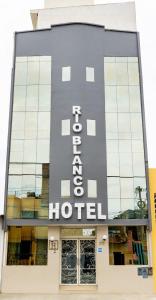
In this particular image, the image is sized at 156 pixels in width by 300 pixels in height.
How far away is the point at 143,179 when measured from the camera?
21719mm

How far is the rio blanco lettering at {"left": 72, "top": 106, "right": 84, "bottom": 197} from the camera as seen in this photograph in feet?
69.4

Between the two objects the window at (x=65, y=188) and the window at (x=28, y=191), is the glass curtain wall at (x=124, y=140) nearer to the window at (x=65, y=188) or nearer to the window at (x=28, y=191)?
the window at (x=65, y=188)

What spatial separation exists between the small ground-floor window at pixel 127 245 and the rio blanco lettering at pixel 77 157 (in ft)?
9.20

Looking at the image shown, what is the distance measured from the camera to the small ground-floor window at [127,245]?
67.5 ft

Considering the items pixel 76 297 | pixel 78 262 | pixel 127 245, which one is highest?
pixel 127 245

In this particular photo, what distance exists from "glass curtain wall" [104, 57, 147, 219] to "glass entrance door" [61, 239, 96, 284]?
237cm

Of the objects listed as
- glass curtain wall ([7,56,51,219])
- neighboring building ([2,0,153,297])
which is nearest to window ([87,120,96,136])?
neighboring building ([2,0,153,297])

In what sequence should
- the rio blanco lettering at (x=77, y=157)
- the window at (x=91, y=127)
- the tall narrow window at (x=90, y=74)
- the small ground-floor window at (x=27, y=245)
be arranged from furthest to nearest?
the tall narrow window at (x=90, y=74) → the window at (x=91, y=127) → the rio blanco lettering at (x=77, y=157) → the small ground-floor window at (x=27, y=245)

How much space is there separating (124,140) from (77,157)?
305 centimetres

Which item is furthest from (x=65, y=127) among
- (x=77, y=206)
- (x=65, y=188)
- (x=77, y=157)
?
(x=77, y=206)

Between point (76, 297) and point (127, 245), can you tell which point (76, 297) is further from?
point (127, 245)

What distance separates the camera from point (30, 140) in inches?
887

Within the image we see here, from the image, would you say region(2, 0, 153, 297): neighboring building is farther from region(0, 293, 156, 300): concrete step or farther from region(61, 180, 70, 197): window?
region(0, 293, 156, 300): concrete step

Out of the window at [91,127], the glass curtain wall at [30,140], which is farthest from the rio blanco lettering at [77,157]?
the glass curtain wall at [30,140]
